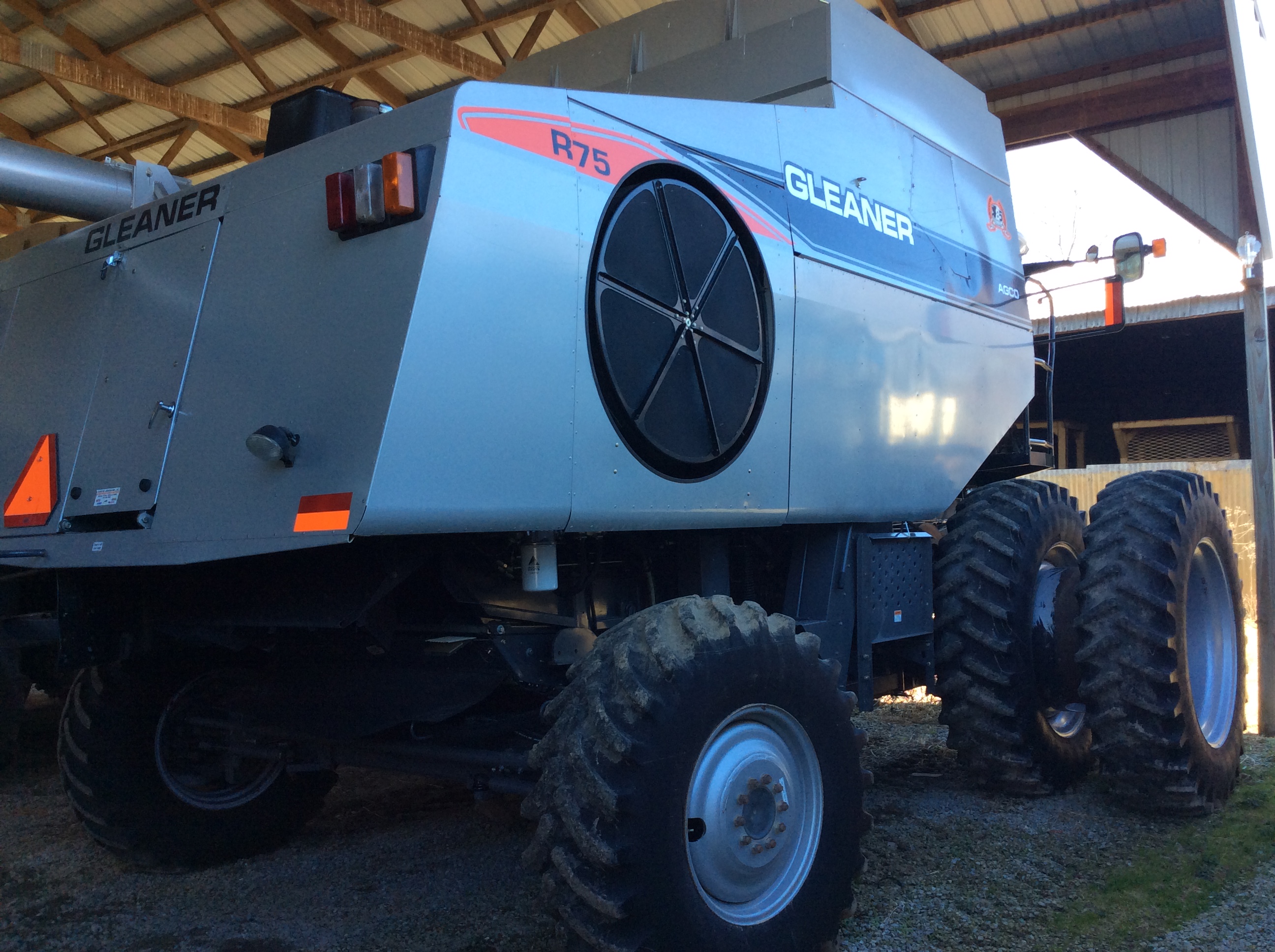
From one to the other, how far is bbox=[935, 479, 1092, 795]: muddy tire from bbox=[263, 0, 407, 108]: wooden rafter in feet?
30.8

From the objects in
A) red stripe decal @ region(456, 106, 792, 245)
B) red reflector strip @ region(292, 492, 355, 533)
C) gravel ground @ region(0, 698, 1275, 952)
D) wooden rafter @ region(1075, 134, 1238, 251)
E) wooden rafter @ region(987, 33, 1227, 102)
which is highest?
wooden rafter @ region(987, 33, 1227, 102)

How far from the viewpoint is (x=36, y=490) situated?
3.39 m

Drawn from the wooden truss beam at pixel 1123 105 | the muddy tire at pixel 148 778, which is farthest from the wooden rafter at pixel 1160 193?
the muddy tire at pixel 148 778

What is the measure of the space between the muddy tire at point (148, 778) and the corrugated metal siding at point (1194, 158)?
1224 centimetres

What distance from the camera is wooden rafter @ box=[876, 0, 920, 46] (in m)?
11.1

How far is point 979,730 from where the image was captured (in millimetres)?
4602

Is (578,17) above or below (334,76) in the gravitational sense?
below

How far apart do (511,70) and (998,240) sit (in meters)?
2.82

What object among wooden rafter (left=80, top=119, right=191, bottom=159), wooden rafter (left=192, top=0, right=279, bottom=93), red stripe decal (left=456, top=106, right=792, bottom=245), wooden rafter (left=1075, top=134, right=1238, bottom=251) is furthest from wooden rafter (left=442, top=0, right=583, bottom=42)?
red stripe decal (left=456, top=106, right=792, bottom=245)

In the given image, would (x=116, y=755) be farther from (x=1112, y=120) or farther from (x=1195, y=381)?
(x=1195, y=381)

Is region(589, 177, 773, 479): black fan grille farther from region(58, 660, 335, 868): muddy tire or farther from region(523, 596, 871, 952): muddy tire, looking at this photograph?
region(58, 660, 335, 868): muddy tire

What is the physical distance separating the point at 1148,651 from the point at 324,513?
138 inches

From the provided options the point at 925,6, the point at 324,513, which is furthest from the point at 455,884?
the point at 925,6

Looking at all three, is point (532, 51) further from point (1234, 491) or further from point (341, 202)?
point (341, 202)
